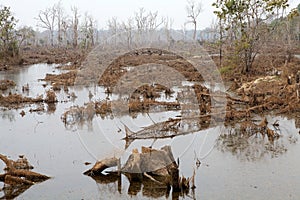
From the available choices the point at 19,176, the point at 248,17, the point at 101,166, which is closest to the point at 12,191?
the point at 19,176

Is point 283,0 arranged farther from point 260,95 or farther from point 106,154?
point 106,154

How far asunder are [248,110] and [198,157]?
11.0 ft

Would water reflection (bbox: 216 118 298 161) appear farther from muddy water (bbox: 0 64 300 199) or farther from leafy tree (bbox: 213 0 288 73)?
leafy tree (bbox: 213 0 288 73)

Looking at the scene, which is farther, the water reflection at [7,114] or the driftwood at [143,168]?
the water reflection at [7,114]

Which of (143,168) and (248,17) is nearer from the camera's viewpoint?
(143,168)

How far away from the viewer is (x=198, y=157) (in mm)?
7102

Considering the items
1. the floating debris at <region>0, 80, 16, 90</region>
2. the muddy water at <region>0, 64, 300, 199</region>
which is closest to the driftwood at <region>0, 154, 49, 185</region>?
the muddy water at <region>0, 64, 300, 199</region>

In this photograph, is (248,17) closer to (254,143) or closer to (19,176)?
(254,143)

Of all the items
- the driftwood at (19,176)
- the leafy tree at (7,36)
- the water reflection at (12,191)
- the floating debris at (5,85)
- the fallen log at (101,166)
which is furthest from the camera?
the leafy tree at (7,36)

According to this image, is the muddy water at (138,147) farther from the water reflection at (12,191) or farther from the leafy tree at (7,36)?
the leafy tree at (7,36)

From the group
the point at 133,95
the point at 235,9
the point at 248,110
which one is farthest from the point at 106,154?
the point at 235,9

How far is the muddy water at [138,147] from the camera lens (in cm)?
559

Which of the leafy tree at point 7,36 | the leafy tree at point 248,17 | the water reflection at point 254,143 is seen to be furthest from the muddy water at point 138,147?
the leafy tree at point 7,36

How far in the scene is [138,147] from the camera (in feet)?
25.8
